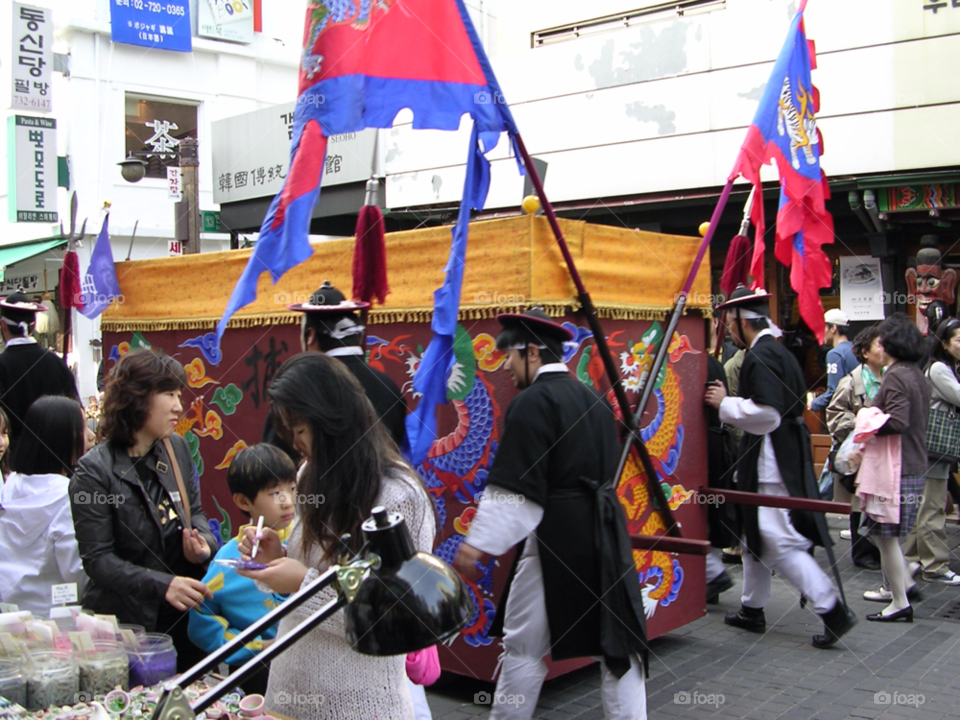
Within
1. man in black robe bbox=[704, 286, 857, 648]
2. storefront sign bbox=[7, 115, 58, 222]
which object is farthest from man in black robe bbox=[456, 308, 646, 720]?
storefront sign bbox=[7, 115, 58, 222]

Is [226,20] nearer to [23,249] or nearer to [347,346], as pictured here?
[23,249]

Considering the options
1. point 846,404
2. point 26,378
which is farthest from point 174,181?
point 846,404

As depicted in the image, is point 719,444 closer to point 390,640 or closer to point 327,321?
point 327,321

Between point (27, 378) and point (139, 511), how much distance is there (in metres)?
3.91

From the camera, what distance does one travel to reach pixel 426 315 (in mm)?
4699

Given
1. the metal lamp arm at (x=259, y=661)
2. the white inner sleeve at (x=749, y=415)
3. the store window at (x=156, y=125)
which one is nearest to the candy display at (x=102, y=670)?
the metal lamp arm at (x=259, y=661)

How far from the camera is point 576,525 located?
370cm

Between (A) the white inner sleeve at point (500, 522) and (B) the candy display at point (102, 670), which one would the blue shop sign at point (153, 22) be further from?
(B) the candy display at point (102, 670)

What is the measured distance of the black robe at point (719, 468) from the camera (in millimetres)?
5578

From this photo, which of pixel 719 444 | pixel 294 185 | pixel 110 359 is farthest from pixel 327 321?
pixel 110 359

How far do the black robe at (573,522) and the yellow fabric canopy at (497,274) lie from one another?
0.79 m

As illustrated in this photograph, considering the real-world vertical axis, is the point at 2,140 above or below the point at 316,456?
above

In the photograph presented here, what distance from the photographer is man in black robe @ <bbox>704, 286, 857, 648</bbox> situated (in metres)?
5.29

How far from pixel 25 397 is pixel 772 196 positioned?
299 inches
